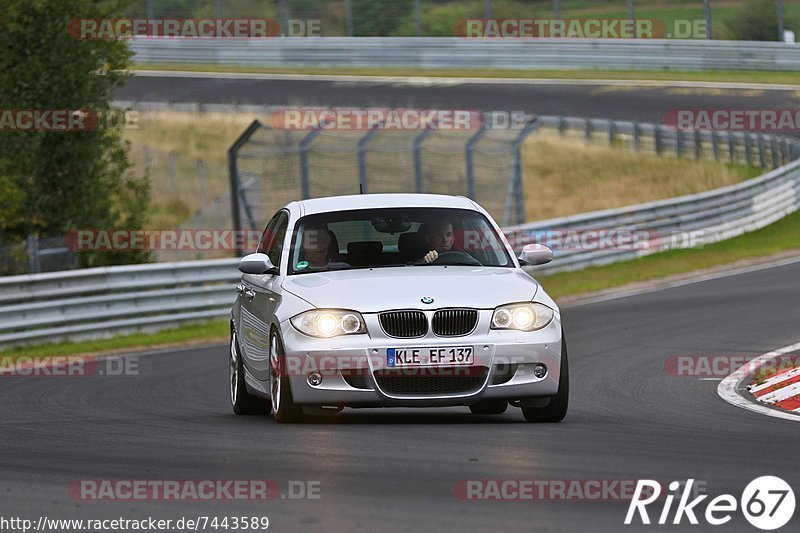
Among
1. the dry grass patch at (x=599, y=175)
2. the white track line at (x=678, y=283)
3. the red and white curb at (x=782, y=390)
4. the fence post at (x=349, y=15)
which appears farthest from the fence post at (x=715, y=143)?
the red and white curb at (x=782, y=390)

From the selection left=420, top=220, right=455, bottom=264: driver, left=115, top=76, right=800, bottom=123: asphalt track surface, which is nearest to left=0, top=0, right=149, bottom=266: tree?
left=420, top=220, right=455, bottom=264: driver

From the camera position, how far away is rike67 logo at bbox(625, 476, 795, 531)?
659cm

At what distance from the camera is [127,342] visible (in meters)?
20.1

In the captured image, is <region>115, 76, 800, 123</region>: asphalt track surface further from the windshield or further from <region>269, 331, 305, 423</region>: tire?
<region>269, 331, 305, 423</region>: tire

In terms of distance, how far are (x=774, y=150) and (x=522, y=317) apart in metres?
29.9

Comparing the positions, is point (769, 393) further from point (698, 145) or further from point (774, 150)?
point (698, 145)

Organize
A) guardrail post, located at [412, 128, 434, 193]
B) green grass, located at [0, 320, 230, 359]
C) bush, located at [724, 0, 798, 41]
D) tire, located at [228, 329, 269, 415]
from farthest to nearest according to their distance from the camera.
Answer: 1. bush, located at [724, 0, 798, 41]
2. guardrail post, located at [412, 128, 434, 193]
3. green grass, located at [0, 320, 230, 359]
4. tire, located at [228, 329, 269, 415]

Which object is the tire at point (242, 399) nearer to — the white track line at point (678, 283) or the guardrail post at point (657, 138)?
the white track line at point (678, 283)

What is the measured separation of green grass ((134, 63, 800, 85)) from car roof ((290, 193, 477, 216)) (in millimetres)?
34369

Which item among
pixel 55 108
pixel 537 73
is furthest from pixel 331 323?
pixel 537 73

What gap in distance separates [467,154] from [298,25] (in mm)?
25407

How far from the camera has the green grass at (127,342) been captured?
1947 cm

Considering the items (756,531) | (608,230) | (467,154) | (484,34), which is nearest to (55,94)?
(467,154)

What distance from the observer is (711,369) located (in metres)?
14.5
